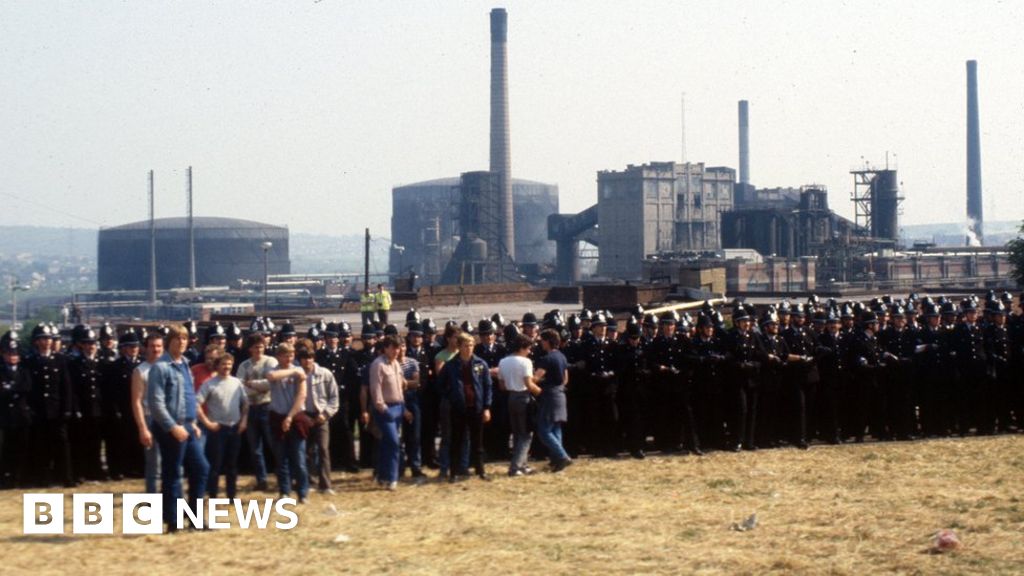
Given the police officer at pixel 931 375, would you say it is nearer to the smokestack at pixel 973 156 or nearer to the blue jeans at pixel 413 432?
the blue jeans at pixel 413 432

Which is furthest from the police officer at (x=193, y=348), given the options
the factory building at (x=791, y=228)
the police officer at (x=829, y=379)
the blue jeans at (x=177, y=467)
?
the factory building at (x=791, y=228)


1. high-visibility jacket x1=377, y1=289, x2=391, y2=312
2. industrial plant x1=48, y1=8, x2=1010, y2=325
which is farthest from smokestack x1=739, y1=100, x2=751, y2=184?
high-visibility jacket x1=377, y1=289, x2=391, y2=312

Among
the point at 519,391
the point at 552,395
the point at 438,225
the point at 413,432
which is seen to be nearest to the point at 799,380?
the point at 552,395

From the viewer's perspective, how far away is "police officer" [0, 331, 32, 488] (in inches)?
624

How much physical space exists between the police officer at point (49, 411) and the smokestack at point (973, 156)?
454ft

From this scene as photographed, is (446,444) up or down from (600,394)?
down

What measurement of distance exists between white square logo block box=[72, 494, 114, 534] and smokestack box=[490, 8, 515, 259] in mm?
97683

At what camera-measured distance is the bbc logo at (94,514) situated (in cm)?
1333

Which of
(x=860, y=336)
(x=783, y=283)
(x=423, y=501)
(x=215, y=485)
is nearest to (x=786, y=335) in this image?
(x=860, y=336)

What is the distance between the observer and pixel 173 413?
1269 cm

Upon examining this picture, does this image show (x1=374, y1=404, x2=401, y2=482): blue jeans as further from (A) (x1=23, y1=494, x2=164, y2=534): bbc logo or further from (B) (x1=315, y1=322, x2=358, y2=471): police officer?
(A) (x1=23, y1=494, x2=164, y2=534): bbc logo

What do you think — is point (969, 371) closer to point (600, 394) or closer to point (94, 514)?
point (600, 394)

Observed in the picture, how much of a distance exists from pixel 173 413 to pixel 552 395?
5763 mm

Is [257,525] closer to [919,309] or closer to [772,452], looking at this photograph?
[772,452]
